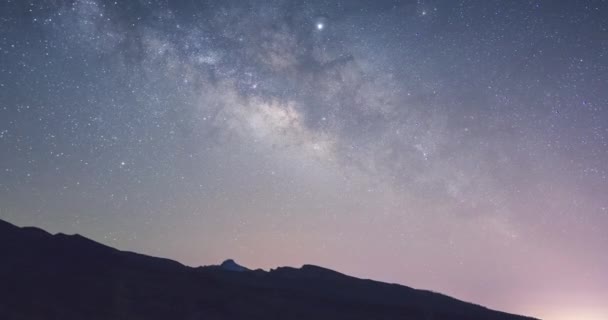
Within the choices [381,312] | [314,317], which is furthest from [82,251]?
[381,312]

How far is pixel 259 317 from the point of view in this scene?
30.2m

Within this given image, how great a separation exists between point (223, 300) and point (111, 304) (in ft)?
25.2

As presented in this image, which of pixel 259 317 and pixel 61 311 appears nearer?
pixel 61 311

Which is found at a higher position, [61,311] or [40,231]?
[40,231]

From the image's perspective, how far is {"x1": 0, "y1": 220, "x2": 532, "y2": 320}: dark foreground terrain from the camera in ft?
89.1

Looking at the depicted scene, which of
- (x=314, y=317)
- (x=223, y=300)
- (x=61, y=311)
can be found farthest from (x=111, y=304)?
(x=314, y=317)

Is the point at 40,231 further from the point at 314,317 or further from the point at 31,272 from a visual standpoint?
→ the point at 314,317

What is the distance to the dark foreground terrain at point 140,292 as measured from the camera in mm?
27156

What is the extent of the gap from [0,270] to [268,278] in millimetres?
24644

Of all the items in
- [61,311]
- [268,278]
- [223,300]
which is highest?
[268,278]

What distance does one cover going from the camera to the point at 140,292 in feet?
101

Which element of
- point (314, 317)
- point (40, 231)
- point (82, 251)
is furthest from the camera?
point (40, 231)

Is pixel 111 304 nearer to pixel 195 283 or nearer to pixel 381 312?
pixel 195 283

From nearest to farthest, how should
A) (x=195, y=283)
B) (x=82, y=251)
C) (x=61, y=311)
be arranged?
(x=61, y=311) → (x=195, y=283) → (x=82, y=251)
